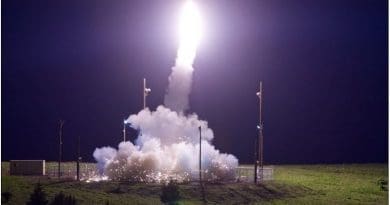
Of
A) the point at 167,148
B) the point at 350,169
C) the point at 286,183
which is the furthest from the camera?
the point at 350,169

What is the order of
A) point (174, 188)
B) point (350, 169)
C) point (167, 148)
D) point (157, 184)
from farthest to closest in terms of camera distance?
point (350, 169)
point (167, 148)
point (157, 184)
point (174, 188)

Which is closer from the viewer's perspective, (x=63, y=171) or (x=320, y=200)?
(x=320, y=200)

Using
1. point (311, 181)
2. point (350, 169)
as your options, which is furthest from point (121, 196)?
point (350, 169)

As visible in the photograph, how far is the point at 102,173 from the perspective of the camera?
193 ft

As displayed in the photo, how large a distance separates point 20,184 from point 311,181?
1013 inches

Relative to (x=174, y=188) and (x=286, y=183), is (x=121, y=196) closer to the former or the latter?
(x=174, y=188)

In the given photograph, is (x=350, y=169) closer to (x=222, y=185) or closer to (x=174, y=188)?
(x=222, y=185)

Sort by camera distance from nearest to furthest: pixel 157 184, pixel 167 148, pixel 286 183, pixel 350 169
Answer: pixel 157 184 < pixel 286 183 < pixel 167 148 < pixel 350 169

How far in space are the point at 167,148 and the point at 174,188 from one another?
1537cm

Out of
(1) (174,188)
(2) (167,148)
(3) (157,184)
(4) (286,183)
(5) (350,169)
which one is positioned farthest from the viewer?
(5) (350,169)

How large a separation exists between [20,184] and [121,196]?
727 centimetres

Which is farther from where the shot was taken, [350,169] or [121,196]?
[350,169]

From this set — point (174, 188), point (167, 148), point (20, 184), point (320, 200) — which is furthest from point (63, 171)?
point (320, 200)

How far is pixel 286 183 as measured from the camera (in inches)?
2208
